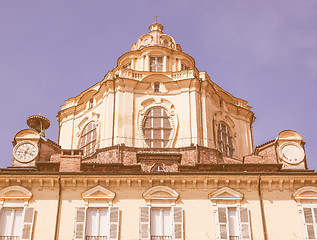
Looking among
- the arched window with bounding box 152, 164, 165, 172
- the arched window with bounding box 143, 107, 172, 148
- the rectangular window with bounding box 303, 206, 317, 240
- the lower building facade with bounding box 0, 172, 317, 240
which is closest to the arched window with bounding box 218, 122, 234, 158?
the arched window with bounding box 143, 107, 172, 148

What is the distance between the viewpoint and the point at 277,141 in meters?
40.0

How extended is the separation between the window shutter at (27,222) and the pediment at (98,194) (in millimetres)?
2703

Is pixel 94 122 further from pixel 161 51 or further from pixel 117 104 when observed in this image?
pixel 161 51

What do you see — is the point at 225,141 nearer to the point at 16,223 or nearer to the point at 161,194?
the point at 161,194

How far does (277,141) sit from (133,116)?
11.1 metres

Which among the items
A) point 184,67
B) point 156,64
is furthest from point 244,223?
point 184,67

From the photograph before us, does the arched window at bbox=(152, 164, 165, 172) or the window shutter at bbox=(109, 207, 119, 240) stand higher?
the arched window at bbox=(152, 164, 165, 172)

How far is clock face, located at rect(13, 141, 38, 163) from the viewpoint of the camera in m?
39.6

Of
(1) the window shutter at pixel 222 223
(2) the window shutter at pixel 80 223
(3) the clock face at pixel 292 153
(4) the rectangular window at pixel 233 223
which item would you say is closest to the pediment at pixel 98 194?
(2) the window shutter at pixel 80 223

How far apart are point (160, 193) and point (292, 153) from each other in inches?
489

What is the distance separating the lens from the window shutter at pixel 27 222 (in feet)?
96.1

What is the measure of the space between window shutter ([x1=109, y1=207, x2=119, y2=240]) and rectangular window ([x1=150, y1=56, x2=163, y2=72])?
21.8 meters

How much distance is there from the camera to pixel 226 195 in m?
30.8

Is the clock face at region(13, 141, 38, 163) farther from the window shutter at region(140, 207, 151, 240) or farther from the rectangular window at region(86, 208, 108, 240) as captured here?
the window shutter at region(140, 207, 151, 240)
